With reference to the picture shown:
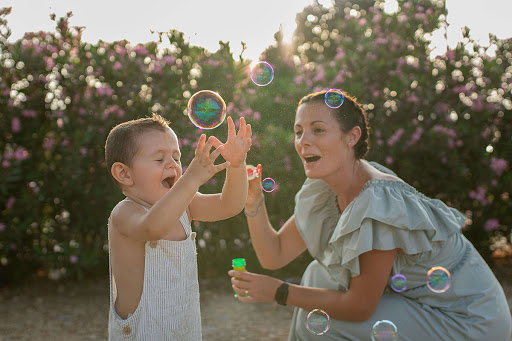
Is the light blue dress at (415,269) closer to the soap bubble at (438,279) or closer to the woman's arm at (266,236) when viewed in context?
the soap bubble at (438,279)

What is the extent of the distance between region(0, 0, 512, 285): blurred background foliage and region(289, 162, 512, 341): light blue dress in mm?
2080

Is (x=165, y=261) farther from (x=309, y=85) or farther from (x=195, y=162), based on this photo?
(x=309, y=85)

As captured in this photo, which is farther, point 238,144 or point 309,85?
point 309,85

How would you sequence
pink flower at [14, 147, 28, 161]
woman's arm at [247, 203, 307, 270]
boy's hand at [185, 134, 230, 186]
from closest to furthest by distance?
boy's hand at [185, 134, 230, 186]
woman's arm at [247, 203, 307, 270]
pink flower at [14, 147, 28, 161]

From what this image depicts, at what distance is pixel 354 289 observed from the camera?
7.57ft

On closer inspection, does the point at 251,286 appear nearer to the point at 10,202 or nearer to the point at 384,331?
the point at 384,331

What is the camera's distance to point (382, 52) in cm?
509

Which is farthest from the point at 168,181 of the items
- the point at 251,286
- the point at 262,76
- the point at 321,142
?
the point at 262,76

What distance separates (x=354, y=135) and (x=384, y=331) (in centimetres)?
93

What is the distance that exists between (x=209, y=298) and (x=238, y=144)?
9.68 ft

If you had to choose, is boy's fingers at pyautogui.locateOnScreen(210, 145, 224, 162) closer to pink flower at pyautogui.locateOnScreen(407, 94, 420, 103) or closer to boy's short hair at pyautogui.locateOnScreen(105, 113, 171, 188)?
boy's short hair at pyautogui.locateOnScreen(105, 113, 171, 188)

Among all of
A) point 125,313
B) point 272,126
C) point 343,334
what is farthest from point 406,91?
point 125,313

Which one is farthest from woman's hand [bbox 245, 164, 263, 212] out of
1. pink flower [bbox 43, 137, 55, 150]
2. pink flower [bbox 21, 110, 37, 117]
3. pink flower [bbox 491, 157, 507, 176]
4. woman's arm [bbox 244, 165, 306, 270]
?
pink flower [bbox 491, 157, 507, 176]

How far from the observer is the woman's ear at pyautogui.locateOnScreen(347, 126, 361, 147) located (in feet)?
8.62
